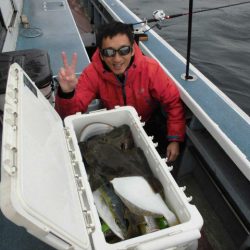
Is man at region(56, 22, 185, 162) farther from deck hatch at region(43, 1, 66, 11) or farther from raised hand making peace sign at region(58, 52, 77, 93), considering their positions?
deck hatch at region(43, 1, 66, 11)

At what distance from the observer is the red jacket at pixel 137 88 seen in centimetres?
199

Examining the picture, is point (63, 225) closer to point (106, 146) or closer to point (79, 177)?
point (79, 177)

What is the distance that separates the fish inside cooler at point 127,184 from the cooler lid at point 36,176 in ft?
0.53

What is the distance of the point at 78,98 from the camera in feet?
6.55

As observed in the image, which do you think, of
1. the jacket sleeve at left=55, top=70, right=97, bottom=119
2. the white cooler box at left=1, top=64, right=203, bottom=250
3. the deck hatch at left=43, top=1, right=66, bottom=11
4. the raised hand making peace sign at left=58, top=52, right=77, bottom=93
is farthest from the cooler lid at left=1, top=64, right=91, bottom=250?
the deck hatch at left=43, top=1, right=66, bottom=11

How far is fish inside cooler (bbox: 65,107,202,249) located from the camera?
1.15 m

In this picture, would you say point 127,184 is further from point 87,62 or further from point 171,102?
point 87,62

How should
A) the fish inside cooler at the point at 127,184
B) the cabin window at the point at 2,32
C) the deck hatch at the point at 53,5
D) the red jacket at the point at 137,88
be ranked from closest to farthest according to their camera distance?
1. the fish inside cooler at the point at 127,184
2. the red jacket at the point at 137,88
3. the cabin window at the point at 2,32
4. the deck hatch at the point at 53,5

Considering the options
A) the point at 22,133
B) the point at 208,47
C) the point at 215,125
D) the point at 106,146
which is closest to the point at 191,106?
the point at 215,125

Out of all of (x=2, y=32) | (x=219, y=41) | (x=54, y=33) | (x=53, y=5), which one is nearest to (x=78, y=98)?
(x=2, y=32)

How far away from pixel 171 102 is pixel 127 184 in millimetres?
965

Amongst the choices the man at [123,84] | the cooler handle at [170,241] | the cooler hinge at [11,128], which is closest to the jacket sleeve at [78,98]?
the man at [123,84]

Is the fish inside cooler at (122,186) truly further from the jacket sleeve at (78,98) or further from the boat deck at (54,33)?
the boat deck at (54,33)

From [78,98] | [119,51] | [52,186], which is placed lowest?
[78,98]
